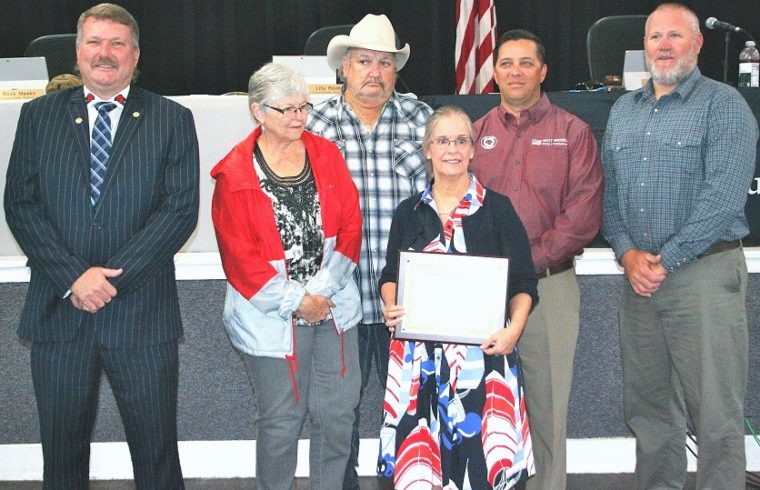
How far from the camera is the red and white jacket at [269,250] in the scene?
2.73 metres

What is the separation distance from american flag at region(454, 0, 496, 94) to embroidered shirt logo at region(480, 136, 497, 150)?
3013mm

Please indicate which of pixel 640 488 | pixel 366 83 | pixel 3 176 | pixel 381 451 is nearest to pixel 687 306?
pixel 640 488

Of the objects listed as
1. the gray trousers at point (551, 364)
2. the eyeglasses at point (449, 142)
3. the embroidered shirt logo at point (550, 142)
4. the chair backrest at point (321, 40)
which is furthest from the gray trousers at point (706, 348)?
the chair backrest at point (321, 40)

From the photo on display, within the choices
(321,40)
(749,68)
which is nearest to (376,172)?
(749,68)

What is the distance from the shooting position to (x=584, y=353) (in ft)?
12.7

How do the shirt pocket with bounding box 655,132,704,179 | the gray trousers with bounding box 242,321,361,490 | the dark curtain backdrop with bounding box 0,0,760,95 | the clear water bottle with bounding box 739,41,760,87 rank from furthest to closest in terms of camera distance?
the dark curtain backdrop with bounding box 0,0,760,95
the clear water bottle with bounding box 739,41,760,87
the shirt pocket with bounding box 655,132,704,179
the gray trousers with bounding box 242,321,361,490

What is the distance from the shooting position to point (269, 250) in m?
2.73

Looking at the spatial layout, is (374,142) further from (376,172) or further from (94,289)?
(94,289)

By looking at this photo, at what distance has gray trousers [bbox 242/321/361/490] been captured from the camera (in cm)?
283

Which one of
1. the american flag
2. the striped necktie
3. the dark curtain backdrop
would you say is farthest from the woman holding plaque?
the dark curtain backdrop

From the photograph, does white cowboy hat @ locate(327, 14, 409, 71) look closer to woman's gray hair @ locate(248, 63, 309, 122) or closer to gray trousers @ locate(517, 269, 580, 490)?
woman's gray hair @ locate(248, 63, 309, 122)

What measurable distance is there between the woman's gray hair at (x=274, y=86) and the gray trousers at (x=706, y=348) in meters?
1.42

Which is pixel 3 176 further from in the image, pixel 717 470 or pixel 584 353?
pixel 717 470

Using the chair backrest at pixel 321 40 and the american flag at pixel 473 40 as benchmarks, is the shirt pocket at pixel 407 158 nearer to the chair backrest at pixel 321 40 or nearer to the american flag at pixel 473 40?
the chair backrest at pixel 321 40
